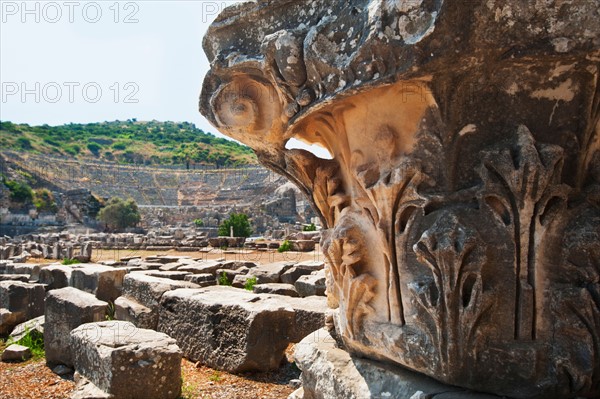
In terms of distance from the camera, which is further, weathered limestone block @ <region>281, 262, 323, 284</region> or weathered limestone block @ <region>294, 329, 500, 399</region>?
weathered limestone block @ <region>281, 262, 323, 284</region>

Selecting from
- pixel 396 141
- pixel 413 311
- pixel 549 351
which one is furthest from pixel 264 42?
pixel 549 351

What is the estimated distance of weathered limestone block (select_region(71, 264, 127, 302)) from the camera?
24.4 ft

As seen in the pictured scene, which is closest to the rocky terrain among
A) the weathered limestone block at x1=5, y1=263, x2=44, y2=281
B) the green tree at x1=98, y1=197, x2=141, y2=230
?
the weathered limestone block at x1=5, y1=263, x2=44, y2=281

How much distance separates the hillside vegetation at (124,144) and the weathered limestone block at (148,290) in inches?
3286

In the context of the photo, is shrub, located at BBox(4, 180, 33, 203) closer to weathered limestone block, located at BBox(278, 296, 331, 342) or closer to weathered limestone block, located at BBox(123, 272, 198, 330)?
weathered limestone block, located at BBox(123, 272, 198, 330)

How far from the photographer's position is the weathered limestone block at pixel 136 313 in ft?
18.6

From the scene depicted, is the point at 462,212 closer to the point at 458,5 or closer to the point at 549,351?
the point at 549,351

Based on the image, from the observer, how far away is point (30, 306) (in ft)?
24.6

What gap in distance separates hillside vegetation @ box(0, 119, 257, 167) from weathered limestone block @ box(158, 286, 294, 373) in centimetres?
8524

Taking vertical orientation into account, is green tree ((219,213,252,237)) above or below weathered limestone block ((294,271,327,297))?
above

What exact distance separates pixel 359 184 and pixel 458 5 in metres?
0.87

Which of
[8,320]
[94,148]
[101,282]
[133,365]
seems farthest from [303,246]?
[94,148]

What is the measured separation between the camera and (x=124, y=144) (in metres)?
105

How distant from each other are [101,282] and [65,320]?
197 centimetres
